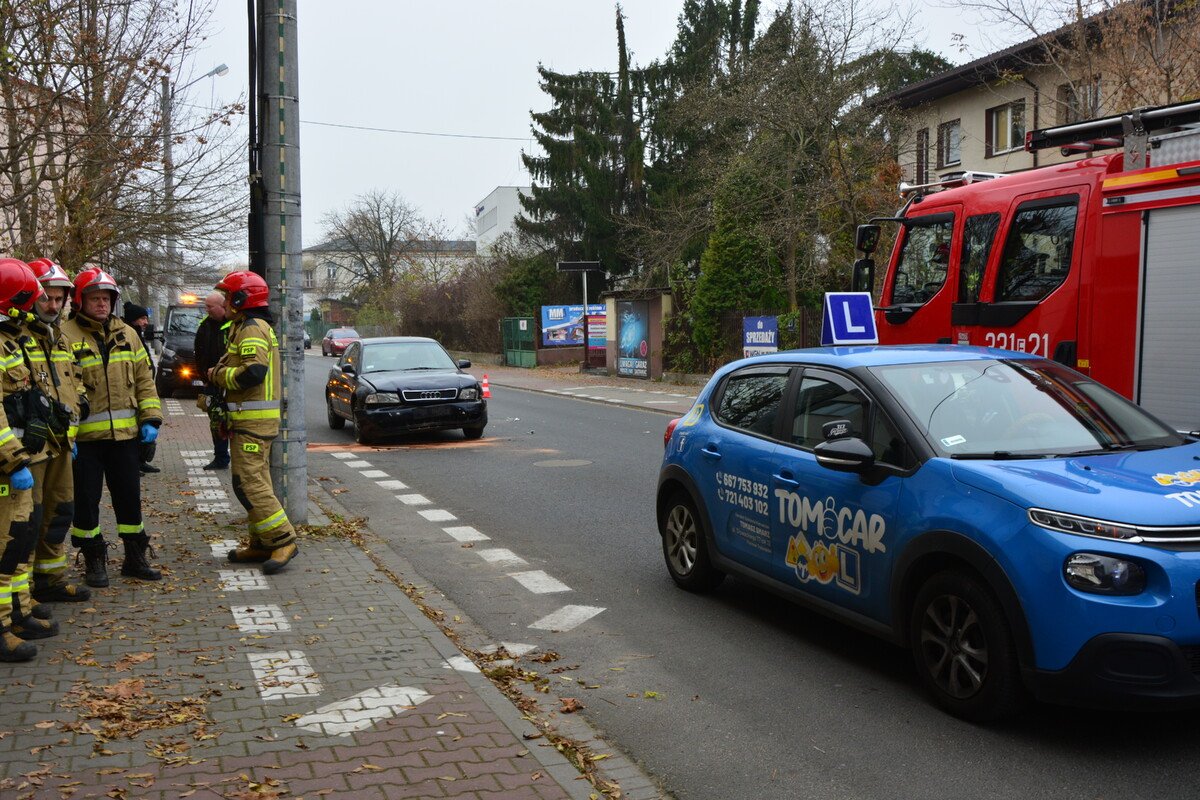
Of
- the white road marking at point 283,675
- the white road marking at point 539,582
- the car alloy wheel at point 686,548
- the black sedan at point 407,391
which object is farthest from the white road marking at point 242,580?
the black sedan at point 407,391

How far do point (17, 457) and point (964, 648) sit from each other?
449 centimetres

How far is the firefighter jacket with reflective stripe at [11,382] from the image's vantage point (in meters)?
5.52

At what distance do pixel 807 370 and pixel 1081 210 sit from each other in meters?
3.16

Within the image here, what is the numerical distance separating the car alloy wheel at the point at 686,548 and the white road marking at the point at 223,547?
3.22m

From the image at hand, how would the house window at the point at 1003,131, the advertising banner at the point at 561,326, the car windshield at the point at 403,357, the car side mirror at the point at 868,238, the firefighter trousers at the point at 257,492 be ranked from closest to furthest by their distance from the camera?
1. the firefighter trousers at the point at 257,492
2. the car side mirror at the point at 868,238
3. the car windshield at the point at 403,357
4. the house window at the point at 1003,131
5. the advertising banner at the point at 561,326

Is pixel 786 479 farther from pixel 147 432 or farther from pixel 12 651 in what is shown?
pixel 147 432

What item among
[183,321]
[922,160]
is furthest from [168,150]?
[922,160]

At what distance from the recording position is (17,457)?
18.2 ft

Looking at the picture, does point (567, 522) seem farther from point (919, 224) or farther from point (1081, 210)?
point (1081, 210)

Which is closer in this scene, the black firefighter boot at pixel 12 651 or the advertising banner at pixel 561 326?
the black firefighter boot at pixel 12 651

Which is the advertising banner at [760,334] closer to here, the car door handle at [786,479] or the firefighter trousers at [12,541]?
the car door handle at [786,479]

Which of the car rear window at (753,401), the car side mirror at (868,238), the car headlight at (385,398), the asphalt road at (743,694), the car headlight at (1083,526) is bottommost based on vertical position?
the asphalt road at (743,694)

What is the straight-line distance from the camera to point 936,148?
109 ft

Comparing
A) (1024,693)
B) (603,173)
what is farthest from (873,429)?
(603,173)
